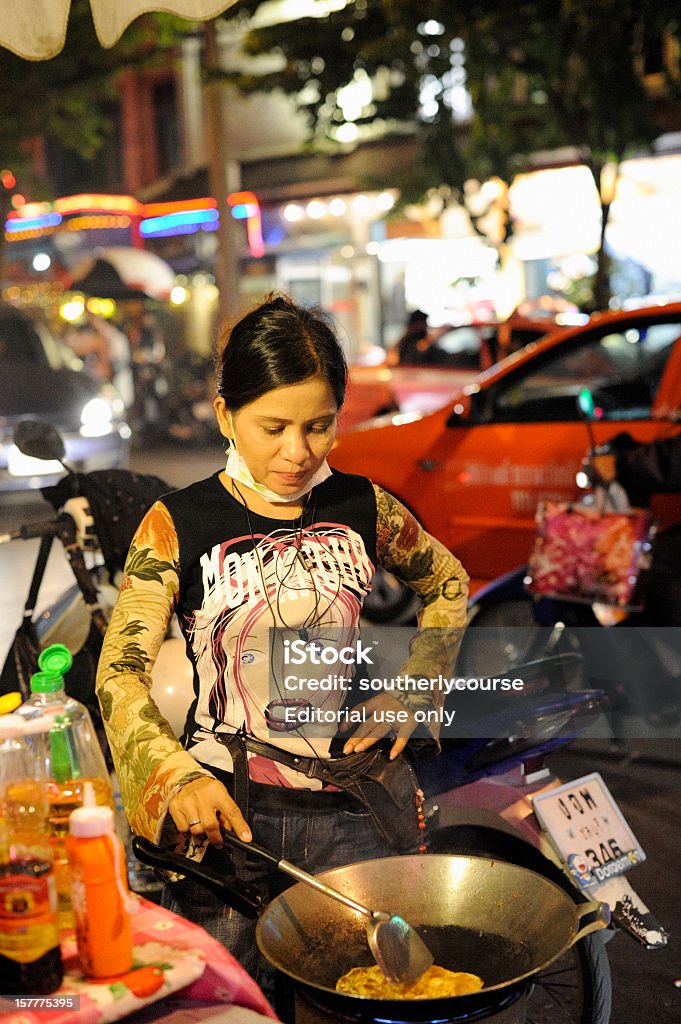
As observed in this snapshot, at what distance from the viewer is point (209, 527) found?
244 centimetres

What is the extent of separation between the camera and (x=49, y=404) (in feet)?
38.7

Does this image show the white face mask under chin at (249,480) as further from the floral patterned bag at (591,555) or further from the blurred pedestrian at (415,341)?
the blurred pedestrian at (415,341)

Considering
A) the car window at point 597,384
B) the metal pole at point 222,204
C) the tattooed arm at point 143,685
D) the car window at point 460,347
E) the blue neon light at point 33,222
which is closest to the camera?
the tattooed arm at point 143,685

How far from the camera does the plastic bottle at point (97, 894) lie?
169 centimetres

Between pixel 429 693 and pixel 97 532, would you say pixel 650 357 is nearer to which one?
pixel 97 532

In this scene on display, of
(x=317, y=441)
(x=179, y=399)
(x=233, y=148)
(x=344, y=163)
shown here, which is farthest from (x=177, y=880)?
(x=233, y=148)

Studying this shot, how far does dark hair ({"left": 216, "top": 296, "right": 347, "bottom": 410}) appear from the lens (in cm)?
235

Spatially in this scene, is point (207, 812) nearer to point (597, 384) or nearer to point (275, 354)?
point (275, 354)

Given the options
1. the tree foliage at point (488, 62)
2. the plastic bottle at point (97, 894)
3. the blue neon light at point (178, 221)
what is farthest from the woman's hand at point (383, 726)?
the blue neon light at point (178, 221)

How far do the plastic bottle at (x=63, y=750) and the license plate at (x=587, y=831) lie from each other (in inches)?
44.7

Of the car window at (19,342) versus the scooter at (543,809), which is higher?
the car window at (19,342)

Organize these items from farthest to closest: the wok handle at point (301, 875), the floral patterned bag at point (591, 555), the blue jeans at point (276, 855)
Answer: the floral patterned bag at point (591, 555) → the blue jeans at point (276, 855) → the wok handle at point (301, 875)

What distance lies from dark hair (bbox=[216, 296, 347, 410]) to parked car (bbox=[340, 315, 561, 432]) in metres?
10.2

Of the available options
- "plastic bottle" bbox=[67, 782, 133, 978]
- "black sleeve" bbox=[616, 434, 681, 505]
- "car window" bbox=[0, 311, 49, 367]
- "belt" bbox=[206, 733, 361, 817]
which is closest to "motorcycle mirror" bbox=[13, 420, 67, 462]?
"belt" bbox=[206, 733, 361, 817]
